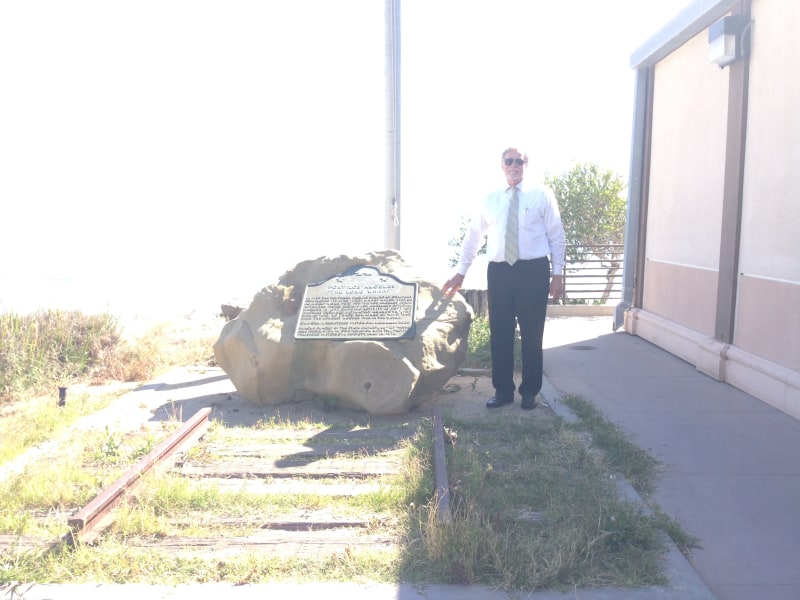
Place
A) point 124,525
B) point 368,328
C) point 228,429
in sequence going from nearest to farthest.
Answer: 1. point 124,525
2. point 228,429
3. point 368,328

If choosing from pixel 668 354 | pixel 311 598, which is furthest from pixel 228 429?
pixel 668 354

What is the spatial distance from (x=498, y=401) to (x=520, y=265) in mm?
1190

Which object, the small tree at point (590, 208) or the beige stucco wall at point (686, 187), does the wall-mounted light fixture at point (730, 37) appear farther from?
the small tree at point (590, 208)

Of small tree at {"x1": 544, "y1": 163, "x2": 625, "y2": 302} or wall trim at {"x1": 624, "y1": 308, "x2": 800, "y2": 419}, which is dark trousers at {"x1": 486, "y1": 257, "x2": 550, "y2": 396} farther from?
small tree at {"x1": 544, "y1": 163, "x2": 625, "y2": 302}

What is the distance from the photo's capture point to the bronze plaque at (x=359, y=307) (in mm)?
6180

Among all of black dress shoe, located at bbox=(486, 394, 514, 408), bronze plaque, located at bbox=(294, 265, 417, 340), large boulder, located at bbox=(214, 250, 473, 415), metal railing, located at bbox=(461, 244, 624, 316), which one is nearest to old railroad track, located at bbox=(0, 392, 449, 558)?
large boulder, located at bbox=(214, 250, 473, 415)

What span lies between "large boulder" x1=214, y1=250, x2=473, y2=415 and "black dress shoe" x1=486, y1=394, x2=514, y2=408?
1.46ft

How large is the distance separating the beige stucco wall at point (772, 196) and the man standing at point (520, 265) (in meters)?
1.90

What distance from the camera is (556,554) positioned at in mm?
3213

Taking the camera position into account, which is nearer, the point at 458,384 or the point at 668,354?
the point at 458,384

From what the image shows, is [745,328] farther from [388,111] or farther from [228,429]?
[228,429]

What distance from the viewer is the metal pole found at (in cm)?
776

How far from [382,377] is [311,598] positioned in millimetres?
2978

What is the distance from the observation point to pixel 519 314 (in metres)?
5.96
